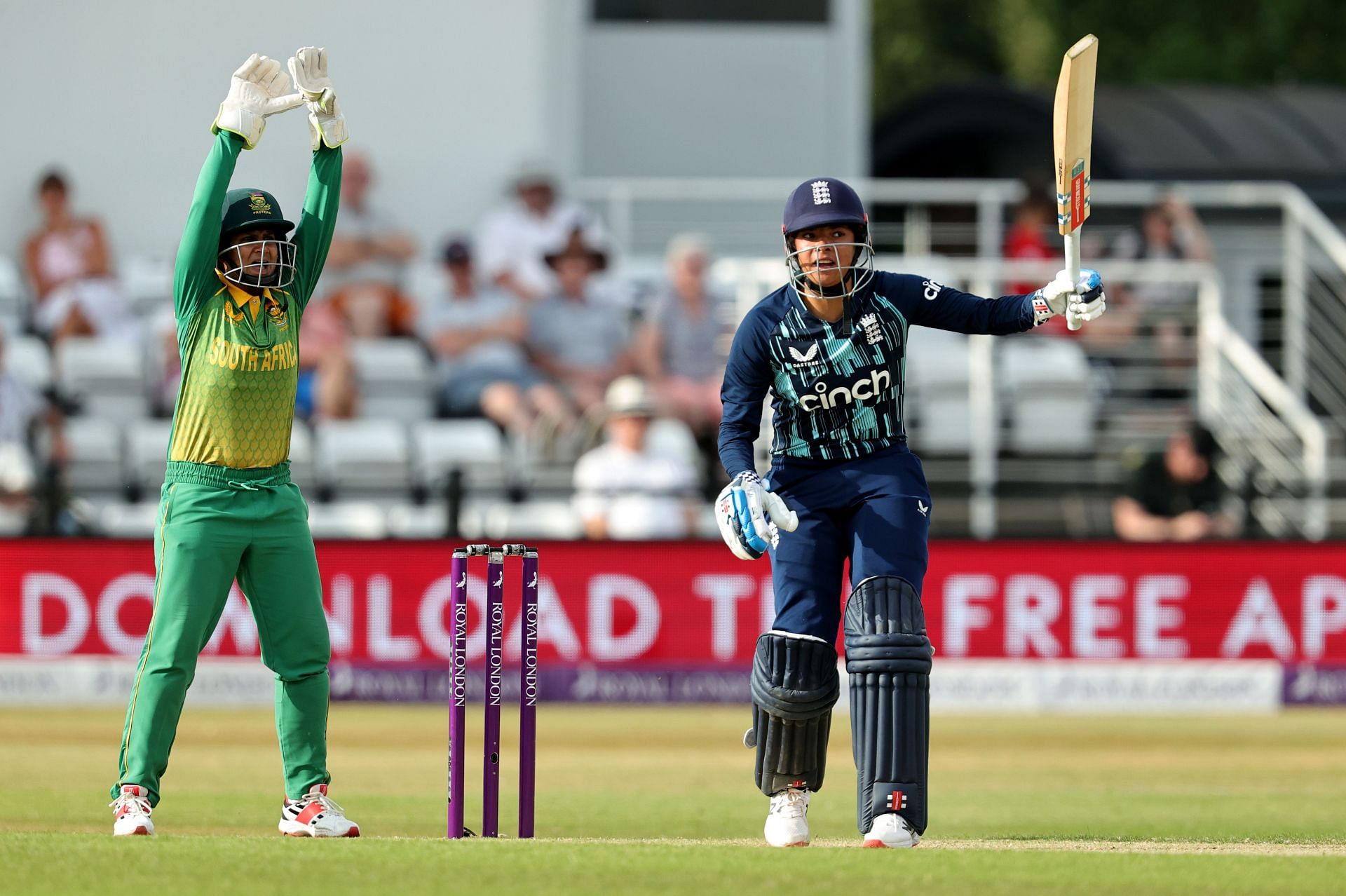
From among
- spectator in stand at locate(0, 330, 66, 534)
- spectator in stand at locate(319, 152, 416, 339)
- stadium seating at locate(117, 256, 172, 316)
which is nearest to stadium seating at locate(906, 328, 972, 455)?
spectator in stand at locate(319, 152, 416, 339)

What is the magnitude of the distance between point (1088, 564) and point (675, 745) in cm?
331

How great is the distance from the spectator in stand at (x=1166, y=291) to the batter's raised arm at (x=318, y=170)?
30.4 feet

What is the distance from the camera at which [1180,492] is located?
12922 millimetres

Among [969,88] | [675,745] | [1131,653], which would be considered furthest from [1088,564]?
[969,88]

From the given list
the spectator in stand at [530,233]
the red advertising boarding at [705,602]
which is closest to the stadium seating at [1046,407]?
the red advertising boarding at [705,602]

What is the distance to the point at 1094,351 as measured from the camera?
1453 cm

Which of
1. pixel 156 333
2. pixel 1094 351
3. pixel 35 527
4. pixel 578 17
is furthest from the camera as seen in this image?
pixel 578 17

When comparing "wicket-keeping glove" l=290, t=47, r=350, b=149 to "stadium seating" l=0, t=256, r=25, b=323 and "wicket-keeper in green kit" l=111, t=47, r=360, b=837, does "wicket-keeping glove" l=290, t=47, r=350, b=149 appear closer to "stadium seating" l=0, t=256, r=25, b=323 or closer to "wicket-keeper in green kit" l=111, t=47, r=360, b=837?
"wicket-keeper in green kit" l=111, t=47, r=360, b=837

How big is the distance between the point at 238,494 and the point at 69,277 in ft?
27.5

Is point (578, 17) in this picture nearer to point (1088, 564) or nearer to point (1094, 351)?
point (1094, 351)

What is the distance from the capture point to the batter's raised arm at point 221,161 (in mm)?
5949

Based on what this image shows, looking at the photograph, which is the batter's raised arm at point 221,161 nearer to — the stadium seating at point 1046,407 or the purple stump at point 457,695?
the purple stump at point 457,695

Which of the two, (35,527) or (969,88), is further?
(969,88)

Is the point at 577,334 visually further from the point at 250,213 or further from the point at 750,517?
the point at 750,517
